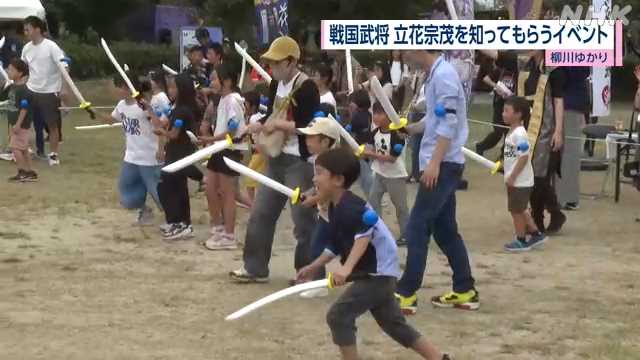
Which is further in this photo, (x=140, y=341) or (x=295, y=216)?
(x=295, y=216)

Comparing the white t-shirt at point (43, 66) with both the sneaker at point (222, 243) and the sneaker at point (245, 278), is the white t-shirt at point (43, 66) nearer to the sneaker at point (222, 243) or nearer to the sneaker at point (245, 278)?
the sneaker at point (222, 243)

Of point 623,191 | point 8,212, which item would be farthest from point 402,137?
point 623,191

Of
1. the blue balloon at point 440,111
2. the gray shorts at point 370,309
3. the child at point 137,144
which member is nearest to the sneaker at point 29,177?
the child at point 137,144

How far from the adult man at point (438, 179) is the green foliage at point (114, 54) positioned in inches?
840

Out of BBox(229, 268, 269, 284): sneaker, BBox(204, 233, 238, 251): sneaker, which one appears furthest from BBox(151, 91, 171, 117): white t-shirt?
BBox(229, 268, 269, 284): sneaker

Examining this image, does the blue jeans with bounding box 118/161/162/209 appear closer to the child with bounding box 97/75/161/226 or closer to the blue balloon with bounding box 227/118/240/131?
the child with bounding box 97/75/161/226

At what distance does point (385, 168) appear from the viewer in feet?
26.4

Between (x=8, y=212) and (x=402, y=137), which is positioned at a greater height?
(x=402, y=137)

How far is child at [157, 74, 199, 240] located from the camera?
8352 mm

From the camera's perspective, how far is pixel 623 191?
1161cm

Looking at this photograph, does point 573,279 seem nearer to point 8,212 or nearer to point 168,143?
point 168,143

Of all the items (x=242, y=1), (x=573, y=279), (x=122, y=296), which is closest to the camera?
(x=122, y=296)

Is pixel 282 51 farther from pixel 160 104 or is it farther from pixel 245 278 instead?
pixel 160 104

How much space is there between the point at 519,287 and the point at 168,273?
2444 mm
